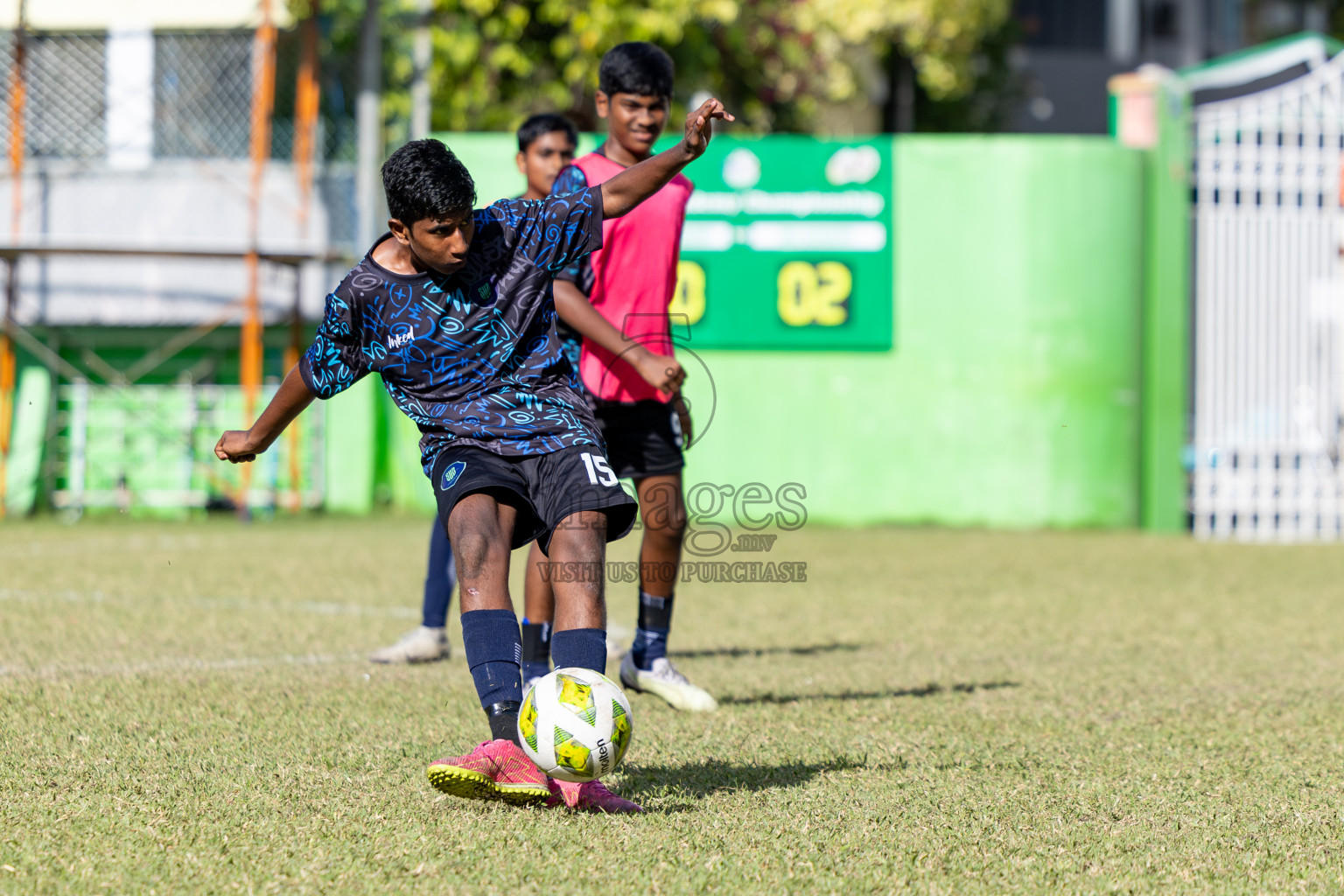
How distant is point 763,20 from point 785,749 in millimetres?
13969

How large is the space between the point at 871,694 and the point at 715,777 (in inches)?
55.8

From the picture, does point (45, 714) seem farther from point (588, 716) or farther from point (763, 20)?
point (763, 20)

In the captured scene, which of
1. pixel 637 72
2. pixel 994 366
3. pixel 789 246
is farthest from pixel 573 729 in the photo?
pixel 994 366

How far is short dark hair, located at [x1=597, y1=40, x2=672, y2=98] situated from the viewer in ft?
15.4

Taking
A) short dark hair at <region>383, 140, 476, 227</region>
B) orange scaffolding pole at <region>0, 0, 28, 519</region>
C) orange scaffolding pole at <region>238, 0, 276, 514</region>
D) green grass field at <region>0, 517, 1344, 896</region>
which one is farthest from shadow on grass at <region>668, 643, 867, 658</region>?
orange scaffolding pole at <region>0, 0, 28, 519</region>

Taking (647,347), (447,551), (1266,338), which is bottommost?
(447,551)

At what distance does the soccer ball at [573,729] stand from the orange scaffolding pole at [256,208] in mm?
9153

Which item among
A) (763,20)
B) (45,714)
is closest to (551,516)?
(45,714)

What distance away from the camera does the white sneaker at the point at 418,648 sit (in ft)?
18.4

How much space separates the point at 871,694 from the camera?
5.08 m

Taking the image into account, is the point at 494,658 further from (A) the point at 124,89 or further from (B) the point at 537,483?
(A) the point at 124,89

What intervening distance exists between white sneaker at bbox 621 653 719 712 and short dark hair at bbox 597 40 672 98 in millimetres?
1821

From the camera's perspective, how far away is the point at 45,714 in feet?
14.4

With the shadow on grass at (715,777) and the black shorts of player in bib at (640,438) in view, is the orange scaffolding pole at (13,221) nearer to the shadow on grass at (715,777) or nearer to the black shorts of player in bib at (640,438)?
the black shorts of player in bib at (640,438)
